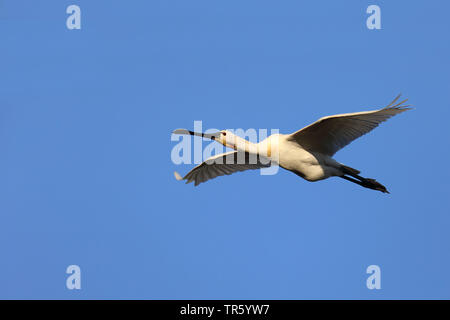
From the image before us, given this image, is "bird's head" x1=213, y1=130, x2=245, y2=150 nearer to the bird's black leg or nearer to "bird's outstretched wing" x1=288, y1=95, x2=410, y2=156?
"bird's outstretched wing" x1=288, y1=95, x2=410, y2=156

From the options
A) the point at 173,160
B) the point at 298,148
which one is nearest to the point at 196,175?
the point at 173,160

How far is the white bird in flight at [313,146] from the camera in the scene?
11648 mm

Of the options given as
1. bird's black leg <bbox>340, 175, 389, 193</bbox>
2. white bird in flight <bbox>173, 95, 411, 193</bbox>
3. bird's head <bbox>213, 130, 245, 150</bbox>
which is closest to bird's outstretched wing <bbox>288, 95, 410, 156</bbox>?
white bird in flight <bbox>173, 95, 411, 193</bbox>

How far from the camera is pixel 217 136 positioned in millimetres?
13367

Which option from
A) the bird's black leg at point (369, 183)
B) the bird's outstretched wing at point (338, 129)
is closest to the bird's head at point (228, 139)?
the bird's outstretched wing at point (338, 129)

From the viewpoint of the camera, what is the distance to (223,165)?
14.2 metres

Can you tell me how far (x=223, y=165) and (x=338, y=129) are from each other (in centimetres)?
320

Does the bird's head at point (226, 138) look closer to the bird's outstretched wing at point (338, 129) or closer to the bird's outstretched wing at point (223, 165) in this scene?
the bird's outstretched wing at point (223, 165)

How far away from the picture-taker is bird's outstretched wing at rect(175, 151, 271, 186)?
1357 cm

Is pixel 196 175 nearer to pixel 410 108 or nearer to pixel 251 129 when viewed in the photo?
pixel 251 129

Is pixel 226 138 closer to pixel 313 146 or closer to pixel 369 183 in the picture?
pixel 313 146

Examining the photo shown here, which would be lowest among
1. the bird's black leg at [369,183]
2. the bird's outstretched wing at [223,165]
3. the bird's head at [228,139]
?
the bird's black leg at [369,183]

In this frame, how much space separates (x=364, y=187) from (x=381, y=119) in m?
2.16
